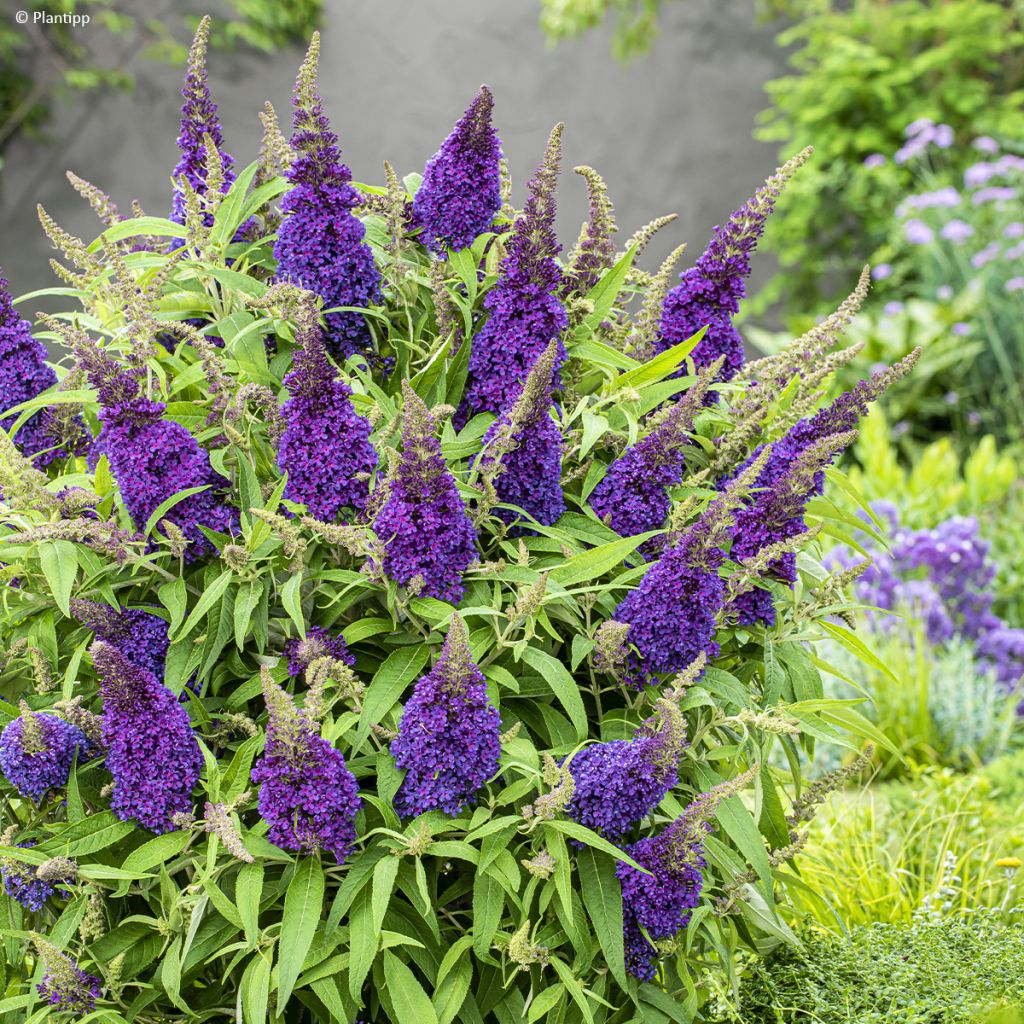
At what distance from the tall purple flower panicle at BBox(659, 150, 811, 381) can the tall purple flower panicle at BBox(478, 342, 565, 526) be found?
0.41 m

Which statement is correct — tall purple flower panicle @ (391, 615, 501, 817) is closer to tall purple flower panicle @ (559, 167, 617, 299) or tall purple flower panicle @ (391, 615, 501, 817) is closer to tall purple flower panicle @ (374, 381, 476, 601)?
tall purple flower panicle @ (374, 381, 476, 601)

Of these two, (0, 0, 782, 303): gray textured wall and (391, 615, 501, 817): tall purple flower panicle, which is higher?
(0, 0, 782, 303): gray textured wall

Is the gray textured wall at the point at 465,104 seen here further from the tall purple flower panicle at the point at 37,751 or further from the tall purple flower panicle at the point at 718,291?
the tall purple flower panicle at the point at 37,751

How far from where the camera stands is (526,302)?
185cm

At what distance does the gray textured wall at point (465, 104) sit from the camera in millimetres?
8906

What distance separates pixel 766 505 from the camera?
1.86 m

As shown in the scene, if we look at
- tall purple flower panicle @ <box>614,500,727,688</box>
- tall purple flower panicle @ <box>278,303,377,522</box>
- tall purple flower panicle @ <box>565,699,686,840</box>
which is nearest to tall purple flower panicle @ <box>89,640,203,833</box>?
tall purple flower panicle @ <box>278,303,377,522</box>

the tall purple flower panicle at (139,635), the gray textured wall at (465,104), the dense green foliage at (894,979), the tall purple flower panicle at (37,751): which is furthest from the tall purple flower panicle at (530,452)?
the gray textured wall at (465,104)

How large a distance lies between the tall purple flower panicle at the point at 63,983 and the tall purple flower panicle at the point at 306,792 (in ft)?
1.08

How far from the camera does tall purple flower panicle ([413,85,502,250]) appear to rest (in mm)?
1936

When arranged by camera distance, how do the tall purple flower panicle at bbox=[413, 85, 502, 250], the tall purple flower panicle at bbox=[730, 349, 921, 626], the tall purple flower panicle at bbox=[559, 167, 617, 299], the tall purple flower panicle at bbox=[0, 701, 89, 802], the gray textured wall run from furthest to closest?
the gray textured wall → the tall purple flower panicle at bbox=[559, 167, 617, 299] → the tall purple flower panicle at bbox=[413, 85, 502, 250] → the tall purple flower panicle at bbox=[730, 349, 921, 626] → the tall purple flower panicle at bbox=[0, 701, 89, 802]

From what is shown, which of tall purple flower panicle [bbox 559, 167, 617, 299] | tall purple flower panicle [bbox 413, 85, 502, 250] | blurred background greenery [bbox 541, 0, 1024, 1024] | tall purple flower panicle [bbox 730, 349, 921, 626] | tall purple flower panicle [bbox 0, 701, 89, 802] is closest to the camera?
tall purple flower panicle [bbox 0, 701, 89, 802]

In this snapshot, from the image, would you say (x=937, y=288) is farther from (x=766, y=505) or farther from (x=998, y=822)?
(x=766, y=505)

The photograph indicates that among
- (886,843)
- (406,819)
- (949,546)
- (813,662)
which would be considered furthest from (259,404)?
(949,546)
